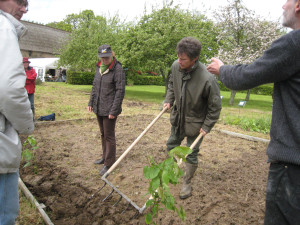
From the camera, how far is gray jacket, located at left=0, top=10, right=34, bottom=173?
5.04 feet

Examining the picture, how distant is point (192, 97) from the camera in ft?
10.5

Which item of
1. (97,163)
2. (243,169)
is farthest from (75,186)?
(243,169)

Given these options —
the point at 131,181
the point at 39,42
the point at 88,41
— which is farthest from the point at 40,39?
the point at 131,181

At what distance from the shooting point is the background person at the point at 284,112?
139cm

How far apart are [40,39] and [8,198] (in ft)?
176

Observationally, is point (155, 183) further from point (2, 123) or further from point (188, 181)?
point (188, 181)

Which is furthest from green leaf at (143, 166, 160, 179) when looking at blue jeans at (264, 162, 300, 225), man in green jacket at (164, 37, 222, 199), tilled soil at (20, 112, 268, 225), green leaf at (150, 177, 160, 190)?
man in green jacket at (164, 37, 222, 199)

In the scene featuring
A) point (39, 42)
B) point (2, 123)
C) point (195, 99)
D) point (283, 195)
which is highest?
point (39, 42)

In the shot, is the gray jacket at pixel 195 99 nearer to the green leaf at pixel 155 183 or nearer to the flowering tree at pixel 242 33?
the green leaf at pixel 155 183

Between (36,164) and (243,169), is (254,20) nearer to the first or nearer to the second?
(243,169)

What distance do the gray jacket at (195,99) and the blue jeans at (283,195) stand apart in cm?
163

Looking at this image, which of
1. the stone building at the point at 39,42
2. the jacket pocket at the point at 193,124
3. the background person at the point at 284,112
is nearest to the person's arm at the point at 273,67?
the background person at the point at 284,112

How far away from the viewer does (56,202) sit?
10.3 feet

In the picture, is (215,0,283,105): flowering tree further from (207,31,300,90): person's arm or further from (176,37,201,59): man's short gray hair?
(207,31,300,90): person's arm
